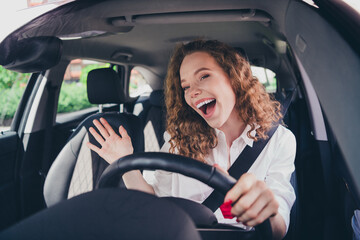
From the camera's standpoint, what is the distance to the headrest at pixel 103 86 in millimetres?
1906

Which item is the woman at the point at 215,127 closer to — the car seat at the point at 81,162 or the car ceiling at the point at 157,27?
the car ceiling at the point at 157,27

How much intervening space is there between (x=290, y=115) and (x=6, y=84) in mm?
1980

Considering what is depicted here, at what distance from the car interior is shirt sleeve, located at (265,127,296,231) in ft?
0.74

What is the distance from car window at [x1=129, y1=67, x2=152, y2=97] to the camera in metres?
3.57

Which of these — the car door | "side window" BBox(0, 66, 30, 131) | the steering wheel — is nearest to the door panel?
the car door

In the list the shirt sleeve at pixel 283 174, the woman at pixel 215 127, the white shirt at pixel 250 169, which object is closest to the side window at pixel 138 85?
the woman at pixel 215 127

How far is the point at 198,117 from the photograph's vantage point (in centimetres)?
153

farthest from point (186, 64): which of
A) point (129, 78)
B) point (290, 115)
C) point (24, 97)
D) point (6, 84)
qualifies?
point (129, 78)

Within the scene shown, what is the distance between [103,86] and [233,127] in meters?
0.97

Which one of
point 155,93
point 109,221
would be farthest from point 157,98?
Answer: point 109,221

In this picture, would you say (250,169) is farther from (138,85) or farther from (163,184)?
(138,85)

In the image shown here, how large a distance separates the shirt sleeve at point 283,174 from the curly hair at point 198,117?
0.09m

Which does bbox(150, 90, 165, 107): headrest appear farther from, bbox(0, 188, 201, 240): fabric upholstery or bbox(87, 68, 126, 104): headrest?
bbox(0, 188, 201, 240): fabric upholstery

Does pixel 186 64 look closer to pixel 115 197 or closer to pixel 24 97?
pixel 115 197
